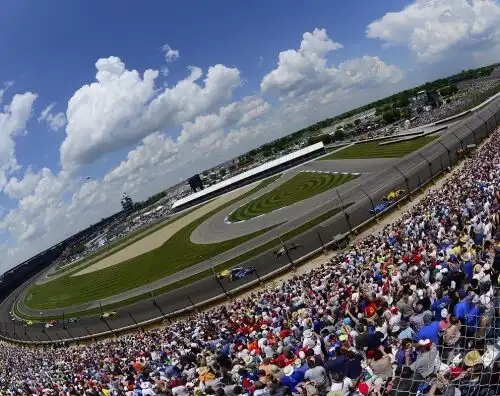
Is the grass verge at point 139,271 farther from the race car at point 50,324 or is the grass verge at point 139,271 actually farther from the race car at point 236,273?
the race car at point 236,273

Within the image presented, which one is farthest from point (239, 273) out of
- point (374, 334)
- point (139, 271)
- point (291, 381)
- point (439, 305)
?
point (439, 305)

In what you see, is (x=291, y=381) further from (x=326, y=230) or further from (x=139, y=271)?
(x=139, y=271)

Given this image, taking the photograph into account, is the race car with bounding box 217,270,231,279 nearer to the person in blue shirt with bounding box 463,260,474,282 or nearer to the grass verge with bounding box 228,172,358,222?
the grass verge with bounding box 228,172,358,222

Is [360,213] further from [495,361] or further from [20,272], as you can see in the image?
[20,272]

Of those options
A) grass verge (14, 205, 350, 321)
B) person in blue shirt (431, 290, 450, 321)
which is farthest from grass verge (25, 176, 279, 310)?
person in blue shirt (431, 290, 450, 321)

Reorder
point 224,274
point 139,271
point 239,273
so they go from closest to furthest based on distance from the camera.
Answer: point 239,273, point 224,274, point 139,271

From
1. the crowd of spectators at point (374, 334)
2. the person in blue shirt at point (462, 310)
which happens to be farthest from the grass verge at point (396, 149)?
the person in blue shirt at point (462, 310)
